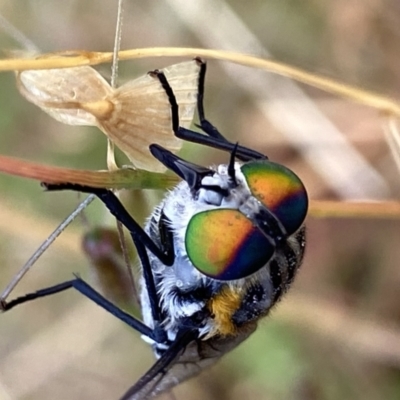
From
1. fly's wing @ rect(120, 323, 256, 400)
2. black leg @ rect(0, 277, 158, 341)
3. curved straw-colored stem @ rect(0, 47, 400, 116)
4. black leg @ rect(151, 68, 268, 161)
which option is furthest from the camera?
black leg @ rect(0, 277, 158, 341)

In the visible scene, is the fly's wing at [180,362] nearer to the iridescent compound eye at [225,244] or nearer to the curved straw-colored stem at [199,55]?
the iridescent compound eye at [225,244]

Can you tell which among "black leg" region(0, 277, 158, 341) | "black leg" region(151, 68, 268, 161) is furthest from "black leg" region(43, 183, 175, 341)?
"black leg" region(151, 68, 268, 161)

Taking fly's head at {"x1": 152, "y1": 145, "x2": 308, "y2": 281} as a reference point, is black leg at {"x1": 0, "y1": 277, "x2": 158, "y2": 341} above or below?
below

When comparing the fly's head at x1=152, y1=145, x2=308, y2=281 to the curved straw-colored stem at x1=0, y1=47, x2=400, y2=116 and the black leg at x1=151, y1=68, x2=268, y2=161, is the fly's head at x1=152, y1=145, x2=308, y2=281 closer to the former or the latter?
the black leg at x1=151, y1=68, x2=268, y2=161

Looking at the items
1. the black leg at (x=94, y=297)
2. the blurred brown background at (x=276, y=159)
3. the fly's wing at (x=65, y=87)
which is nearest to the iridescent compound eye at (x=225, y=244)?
the fly's wing at (x=65, y=87)

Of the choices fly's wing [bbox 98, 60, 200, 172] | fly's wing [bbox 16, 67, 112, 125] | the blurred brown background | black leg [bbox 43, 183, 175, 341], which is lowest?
the blurred brown background

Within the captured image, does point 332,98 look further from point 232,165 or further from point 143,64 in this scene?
point 232,165

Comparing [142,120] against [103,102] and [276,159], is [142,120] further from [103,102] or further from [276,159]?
[276,159]

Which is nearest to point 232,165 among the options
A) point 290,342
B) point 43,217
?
point 43,217

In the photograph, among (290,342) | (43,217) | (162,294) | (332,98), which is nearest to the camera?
(162,294)
